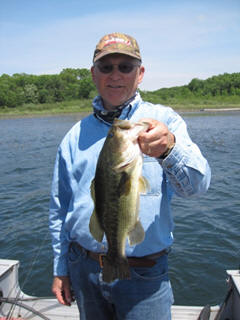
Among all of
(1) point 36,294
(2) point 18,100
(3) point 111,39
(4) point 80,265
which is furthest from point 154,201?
(2) point 18,100

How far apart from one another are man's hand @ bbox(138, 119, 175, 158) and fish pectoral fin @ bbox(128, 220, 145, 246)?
22.4 inches

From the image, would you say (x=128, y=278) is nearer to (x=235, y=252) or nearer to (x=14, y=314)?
(x=14, y=314)

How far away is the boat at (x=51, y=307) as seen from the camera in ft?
11.9

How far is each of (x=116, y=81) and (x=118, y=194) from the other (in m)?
1.00

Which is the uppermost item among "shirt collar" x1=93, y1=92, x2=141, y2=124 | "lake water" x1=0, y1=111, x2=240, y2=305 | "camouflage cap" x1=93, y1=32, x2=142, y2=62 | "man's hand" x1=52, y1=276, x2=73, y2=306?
"camouflage cap" x1=93, y1=32, x2=142, y2=62

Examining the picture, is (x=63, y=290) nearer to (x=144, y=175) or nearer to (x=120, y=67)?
(x=144, y=175)

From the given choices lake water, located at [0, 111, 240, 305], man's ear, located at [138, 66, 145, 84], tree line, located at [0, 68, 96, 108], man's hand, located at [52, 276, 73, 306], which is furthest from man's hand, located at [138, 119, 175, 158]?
tree line, located at [0, 68, 96, 108]

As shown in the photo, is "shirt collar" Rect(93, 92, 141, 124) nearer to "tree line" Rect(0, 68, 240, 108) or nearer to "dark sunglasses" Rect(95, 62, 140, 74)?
"dark sunglasses" Rect(95, 62, 140, 74)

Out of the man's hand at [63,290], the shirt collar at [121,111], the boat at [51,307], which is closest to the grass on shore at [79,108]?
the boat at [51,307]

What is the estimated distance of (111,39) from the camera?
2.56 metres

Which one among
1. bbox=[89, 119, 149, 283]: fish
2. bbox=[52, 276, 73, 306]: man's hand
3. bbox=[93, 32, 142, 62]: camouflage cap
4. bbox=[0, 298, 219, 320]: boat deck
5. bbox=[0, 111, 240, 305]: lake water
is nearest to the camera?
bbox=[89, 119, 149, 283]: fish

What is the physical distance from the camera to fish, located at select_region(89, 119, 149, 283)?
2.10 m

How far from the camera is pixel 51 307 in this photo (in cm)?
424

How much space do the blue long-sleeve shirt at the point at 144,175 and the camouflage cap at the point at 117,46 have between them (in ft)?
1.34
